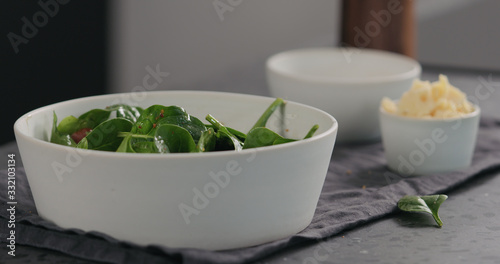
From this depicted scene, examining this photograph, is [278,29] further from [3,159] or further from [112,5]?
[3,159]

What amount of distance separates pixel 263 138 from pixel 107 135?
0.19 metres

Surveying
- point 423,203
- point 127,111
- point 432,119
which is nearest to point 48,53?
point 127,111

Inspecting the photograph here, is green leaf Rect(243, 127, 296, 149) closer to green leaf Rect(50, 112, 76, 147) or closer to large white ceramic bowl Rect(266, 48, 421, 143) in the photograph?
green leaf Rect(50, 112, 76, 147)

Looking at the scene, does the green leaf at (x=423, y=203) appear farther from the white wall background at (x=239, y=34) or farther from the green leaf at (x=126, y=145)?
the white wall background at (x=239, y=34)

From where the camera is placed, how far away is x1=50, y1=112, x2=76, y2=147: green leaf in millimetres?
938

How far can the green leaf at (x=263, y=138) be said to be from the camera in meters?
0.86

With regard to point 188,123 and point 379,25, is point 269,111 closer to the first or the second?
point 188,123

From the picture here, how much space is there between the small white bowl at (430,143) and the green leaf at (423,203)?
198mm

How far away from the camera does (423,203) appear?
0.96 meters

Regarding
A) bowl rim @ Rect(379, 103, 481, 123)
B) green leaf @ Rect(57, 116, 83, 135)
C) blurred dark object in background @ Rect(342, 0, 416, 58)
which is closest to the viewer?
green leaf @ Rect(57, 116, 83, 135)

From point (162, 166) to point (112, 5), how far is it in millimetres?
1920

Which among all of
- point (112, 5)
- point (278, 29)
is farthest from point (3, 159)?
point (278, 29)

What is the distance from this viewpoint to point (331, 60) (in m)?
1.55

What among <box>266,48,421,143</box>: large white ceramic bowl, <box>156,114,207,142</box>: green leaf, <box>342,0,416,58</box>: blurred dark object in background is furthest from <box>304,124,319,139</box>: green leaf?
<box>342,0,416,58</box>: blurred dark object in background
